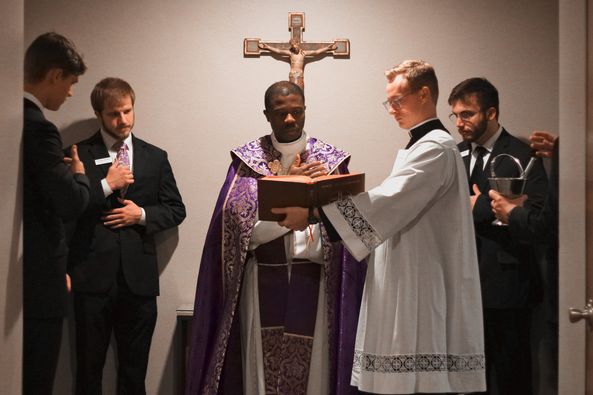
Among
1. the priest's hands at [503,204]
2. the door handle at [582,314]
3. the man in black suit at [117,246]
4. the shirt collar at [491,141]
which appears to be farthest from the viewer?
the shirt collar at [491,141]

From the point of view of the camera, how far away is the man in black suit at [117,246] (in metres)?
4.61

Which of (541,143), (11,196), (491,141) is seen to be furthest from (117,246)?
(541,143)

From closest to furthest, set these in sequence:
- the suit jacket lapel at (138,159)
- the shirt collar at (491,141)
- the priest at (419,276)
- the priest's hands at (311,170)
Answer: the priest at (419,276)
the priest's hands at (311,170)
the shirt collar at (491,141)
the suit jacket lapel at (138,159)

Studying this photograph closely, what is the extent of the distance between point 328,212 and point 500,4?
257 cm

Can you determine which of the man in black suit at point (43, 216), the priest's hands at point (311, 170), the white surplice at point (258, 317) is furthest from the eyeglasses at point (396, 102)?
the man in black suit at point (43, 216)

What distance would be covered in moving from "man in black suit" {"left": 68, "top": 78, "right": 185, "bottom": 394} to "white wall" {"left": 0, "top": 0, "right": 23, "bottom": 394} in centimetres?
157

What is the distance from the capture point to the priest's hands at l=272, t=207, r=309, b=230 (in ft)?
11.5

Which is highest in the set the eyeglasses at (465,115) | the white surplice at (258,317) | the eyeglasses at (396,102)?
the eyeglasses at (465,115)

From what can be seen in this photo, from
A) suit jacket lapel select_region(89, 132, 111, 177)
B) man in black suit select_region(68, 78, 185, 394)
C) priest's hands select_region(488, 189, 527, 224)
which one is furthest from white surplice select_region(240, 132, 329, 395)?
suit jacket lapel select_region(89, 132, 111, 177)

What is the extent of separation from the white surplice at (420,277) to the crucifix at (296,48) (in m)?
1.89

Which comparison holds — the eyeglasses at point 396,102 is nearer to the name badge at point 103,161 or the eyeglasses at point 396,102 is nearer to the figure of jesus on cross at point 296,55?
the figure of jesus on cross at point 296,55

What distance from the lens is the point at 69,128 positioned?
5184 mm

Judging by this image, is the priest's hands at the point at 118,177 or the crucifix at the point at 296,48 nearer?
the priest's hands at the point at 118,177

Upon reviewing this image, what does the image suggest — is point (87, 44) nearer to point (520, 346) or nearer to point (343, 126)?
point (343, 126)
